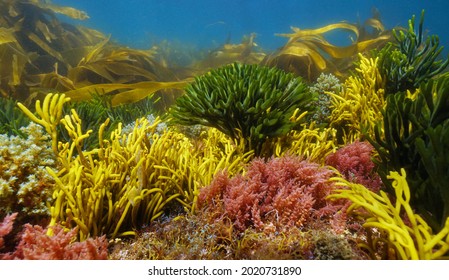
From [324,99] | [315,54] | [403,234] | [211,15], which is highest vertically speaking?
[211,15]

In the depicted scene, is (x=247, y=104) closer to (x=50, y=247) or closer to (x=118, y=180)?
(x=118, y=180)

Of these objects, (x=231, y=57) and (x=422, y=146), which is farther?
(x=231, y=57)

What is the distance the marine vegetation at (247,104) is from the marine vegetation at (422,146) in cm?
78

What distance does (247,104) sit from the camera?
7.70ft

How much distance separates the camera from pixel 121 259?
1655 mm

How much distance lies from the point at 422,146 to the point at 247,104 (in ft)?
3.99

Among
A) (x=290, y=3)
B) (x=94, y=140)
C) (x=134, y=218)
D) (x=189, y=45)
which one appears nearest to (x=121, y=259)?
(x=134, y=218)

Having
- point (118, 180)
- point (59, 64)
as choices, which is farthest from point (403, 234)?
point (59, 64)

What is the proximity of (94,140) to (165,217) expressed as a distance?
1.36m

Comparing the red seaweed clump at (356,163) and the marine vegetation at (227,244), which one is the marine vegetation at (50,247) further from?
the red seaweed clump at (356,163)

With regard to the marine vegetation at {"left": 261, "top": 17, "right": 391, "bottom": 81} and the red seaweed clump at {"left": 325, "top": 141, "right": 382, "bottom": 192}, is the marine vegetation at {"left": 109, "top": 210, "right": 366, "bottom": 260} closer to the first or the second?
the red seaweed clump at {"left": 325, "top": 141, "right": 382, "bottom": 192}

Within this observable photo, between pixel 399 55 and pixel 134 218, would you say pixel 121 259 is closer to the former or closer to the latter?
pixel 134 218

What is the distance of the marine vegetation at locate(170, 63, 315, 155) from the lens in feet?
7.80

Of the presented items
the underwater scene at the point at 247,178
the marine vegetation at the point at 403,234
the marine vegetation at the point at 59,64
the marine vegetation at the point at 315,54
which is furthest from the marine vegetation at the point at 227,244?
the marine vegetation at the point at 315,54
